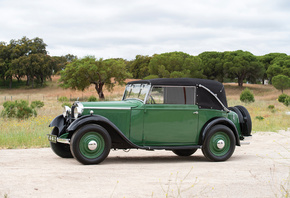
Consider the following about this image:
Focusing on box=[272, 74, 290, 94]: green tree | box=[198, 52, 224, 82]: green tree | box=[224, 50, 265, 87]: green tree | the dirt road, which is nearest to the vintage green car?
the dirt road

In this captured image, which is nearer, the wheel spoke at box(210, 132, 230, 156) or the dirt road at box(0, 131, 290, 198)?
the dirt road at box(0, 131, 290, 198)

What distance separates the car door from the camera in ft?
29.1

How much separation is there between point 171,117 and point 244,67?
74802 millimetres

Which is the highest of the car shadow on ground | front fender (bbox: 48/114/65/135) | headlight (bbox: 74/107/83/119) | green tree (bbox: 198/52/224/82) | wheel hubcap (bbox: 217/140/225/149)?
green tree (bbox: 198/52/224/82)

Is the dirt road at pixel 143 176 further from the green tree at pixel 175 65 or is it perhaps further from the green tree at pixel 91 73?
the green tree at pixel 175 65

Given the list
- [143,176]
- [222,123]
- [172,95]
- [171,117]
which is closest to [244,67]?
[222,123]

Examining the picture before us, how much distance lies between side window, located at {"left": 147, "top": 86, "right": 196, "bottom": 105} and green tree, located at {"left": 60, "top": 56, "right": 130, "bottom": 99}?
53112 mm

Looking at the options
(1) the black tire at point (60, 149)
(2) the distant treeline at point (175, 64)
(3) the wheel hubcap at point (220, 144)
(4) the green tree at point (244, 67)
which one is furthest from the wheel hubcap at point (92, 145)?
(4) the green tree at point (244, 67)

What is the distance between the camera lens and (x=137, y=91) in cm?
945

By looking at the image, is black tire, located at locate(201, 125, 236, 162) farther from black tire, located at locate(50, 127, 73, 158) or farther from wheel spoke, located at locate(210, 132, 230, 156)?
black tire, located at locate(50, 127, 73, 158)

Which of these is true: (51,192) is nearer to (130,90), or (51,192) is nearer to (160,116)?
(160,116)

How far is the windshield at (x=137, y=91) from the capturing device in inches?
356

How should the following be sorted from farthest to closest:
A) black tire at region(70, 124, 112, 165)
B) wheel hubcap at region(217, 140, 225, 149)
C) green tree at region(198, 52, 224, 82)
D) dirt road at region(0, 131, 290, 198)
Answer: green tree at region(198, 52, 224, 82) < wheel hubcap at region(217, 140, 225, 149) < black tire at region(70, 124, 112, 165) < dirt road at region(0, 131, 290, 198)

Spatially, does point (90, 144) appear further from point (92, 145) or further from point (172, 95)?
point (172, 95)
